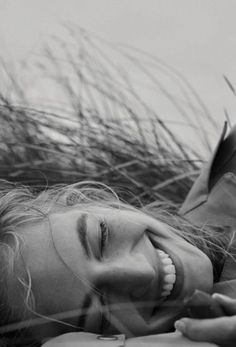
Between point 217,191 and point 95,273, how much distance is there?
0.60 meters

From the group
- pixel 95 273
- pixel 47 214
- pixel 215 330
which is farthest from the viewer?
pixel 47 214

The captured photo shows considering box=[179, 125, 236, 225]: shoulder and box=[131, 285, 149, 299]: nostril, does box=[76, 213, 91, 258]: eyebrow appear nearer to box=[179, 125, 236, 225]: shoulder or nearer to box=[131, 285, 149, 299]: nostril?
box=[131, 285, 149, 299]: nostril

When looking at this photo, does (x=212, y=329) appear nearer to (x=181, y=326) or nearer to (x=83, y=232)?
(x=181, y=326)

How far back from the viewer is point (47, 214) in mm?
1718

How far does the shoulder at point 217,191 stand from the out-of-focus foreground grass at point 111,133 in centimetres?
15

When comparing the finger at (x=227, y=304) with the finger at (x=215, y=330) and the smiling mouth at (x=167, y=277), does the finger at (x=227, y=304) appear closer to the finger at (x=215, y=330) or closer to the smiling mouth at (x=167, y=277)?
the finger at (x=215, y=330)

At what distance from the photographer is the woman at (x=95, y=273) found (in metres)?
1.53

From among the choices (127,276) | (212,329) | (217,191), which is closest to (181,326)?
(212,329)

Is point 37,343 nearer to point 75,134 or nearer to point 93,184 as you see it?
point 93,184

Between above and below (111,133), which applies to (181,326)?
above

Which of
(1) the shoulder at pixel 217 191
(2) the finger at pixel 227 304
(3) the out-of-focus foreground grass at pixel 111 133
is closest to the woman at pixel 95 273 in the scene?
(2) the finger at pixel 227 304

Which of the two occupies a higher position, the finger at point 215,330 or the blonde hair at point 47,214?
the finger at point 215,330

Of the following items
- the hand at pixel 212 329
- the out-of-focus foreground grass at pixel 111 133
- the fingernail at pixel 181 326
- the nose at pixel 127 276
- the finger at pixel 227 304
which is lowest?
the out-of-focus foreground grass at pixel 111 133

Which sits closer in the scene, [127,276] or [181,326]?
[181,326]
